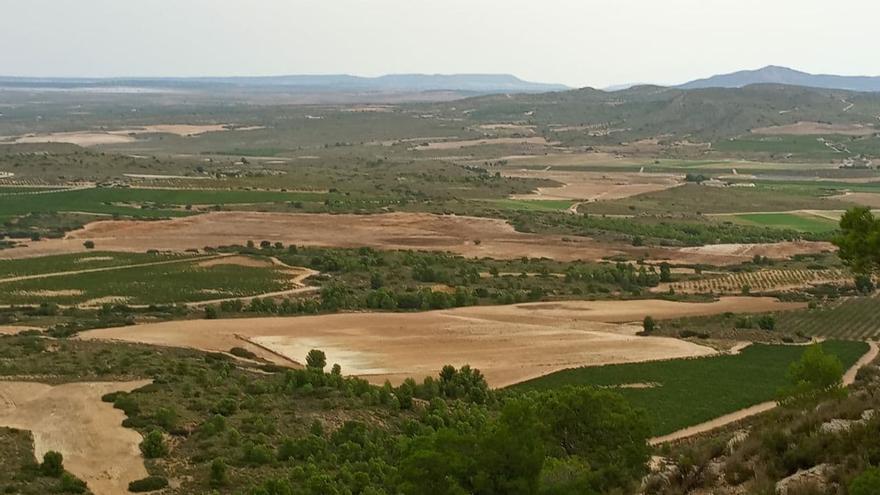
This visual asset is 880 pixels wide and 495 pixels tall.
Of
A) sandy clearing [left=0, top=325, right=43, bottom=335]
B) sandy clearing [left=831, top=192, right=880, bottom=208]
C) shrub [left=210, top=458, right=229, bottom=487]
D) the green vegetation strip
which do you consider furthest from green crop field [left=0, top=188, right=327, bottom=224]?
shrub [left=210, top=458, right=229, bottom=487]

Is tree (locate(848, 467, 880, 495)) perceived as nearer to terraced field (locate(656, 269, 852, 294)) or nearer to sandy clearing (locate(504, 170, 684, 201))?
terraced field (locate(656, 269, 852, 294))

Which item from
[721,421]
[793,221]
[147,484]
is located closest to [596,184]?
[793,221]

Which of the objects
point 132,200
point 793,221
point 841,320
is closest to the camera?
point 841,320

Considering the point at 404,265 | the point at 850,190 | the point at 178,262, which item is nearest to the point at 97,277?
the point at 178,262

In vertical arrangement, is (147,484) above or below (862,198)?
above

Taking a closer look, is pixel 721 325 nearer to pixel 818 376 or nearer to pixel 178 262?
pixel 818 376

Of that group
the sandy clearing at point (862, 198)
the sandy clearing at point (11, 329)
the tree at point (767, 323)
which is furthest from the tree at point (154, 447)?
the sandy clearing at point (862, 198)

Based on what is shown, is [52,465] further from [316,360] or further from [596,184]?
[596,184]
